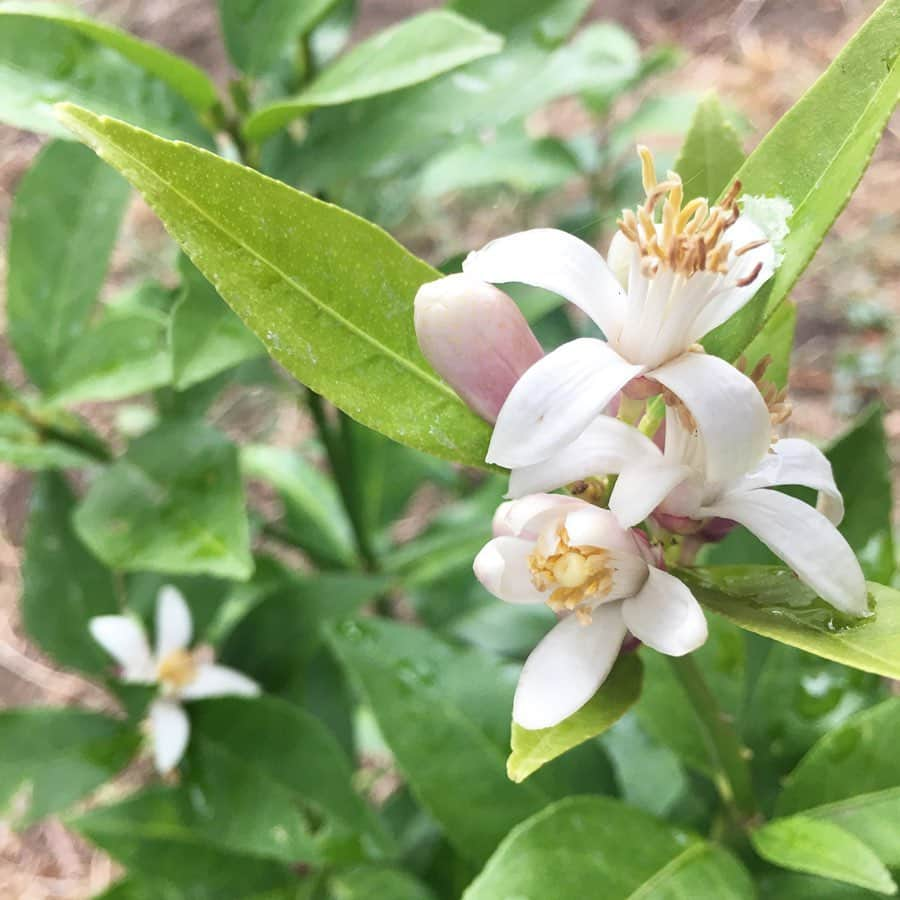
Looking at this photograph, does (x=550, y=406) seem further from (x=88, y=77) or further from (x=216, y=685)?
(x=216, y=685)

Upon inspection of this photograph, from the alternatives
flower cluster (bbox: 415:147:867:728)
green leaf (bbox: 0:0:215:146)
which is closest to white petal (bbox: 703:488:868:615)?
flower cluster (bbox: 415:147:867:728)

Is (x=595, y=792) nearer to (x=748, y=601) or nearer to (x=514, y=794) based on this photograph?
(x=514, y=794)

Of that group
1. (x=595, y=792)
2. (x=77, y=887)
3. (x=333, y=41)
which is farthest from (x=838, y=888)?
(x=77, y=887)

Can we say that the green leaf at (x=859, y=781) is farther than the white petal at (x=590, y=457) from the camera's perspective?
Yes

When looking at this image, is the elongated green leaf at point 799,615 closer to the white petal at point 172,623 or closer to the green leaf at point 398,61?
the green leaf at point 398,61

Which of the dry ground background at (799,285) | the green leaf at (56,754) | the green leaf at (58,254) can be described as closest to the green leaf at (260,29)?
the green leaf at (58,254)

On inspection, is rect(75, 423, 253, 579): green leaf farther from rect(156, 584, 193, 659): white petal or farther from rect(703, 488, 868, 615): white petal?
rect(703, 488, 868, 615): white petal
